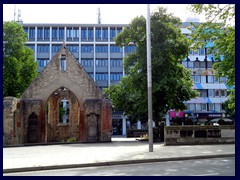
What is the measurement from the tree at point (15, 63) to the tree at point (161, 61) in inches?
521

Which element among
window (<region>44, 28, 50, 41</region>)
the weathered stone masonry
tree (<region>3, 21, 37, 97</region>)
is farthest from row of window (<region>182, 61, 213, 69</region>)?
the weathered stone masonry

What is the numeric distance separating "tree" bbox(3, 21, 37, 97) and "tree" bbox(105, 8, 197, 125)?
1322cm

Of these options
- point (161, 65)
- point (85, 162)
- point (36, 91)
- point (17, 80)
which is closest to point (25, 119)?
point (36, 91)

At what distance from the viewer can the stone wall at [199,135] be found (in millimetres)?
21391

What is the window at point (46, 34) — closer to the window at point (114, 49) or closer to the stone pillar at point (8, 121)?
the window at point (114, 49)

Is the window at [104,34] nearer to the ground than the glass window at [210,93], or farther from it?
farther from it

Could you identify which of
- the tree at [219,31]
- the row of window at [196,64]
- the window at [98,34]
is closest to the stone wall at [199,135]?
the tree at [219,31]

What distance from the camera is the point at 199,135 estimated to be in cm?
2159

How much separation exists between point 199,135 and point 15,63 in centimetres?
2234

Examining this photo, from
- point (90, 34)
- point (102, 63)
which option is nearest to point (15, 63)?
point (102, 63)

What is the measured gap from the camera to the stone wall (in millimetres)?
21391

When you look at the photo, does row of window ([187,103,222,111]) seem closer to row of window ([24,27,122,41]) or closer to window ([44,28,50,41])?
row of window ([24,27,122,41])

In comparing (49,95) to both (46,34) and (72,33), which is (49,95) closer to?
(72,33)
